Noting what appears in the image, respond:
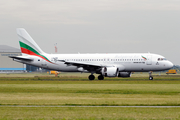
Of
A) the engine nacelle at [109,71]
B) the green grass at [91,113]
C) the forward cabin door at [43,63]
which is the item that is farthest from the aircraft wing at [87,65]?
the green grass at [91,113]

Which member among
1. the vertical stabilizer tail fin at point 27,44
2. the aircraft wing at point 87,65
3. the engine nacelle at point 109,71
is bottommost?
the engine nacelle at point 109,71

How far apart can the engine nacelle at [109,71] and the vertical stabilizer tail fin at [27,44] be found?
13.3 meters

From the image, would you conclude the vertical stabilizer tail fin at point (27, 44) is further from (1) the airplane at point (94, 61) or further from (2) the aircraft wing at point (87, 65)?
(2) the aircraft wing at point (87, 65)

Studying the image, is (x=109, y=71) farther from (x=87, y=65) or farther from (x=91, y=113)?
(x=91, y=113)

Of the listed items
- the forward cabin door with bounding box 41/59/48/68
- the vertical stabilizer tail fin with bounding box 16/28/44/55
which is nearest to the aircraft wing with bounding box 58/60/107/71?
the forward cabin door with bounding box 41/59/48/68

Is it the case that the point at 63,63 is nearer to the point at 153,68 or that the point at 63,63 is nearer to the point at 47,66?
the point at 47,66

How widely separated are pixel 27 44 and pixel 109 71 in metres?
17.0

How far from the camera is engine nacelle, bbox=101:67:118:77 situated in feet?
169

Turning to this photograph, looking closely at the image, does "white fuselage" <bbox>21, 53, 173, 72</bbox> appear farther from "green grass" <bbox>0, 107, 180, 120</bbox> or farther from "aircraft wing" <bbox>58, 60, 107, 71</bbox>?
"green grass" <bbox>0, 107, 180, 120</bbox>

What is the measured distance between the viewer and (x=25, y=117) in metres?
14.6

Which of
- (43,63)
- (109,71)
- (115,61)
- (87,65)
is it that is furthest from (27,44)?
(109,71)

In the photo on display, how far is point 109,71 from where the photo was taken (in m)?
51.5

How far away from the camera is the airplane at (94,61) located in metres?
53.8

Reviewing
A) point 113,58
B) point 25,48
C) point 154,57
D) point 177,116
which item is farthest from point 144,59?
point 177,116
